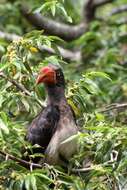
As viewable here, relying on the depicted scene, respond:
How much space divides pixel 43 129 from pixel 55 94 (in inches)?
18.5

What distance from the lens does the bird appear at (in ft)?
19.6

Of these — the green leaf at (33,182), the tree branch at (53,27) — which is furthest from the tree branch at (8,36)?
the green leaf at (33,182)

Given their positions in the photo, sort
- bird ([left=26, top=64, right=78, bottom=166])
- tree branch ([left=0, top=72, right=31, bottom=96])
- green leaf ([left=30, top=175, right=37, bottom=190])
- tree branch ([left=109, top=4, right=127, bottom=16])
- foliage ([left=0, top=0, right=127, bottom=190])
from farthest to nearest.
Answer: tree branch ([left=109, top=4, right=127, bottom=16]) → bird ([left=26, top=64, right=78, bottom=166]) → tree branch ([left=0, top=72, right=31, bottom=96]) → foliage ([left=0, top=0, right=127, bottom=190]) → green leaf ([left=30, top=175, right=37, bottom=190])

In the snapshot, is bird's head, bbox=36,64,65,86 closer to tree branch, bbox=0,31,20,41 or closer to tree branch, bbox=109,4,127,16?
tree branch, bbox=0,31,20,41

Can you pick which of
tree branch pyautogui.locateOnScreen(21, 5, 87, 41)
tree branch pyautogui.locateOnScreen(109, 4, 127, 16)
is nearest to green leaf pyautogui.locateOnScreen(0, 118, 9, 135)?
tree branch pyautogui.locateOnScreen(21, 5, 87, 41)

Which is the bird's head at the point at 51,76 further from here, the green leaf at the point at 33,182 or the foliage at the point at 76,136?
the green leaf at the point at 33,182

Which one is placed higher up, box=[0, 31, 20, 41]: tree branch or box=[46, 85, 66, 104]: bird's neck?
box=[0, 31, 20, 41]: tree branch

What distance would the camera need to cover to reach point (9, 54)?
5828mm

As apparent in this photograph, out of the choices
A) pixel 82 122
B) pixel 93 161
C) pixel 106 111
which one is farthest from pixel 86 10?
pixel 93 161

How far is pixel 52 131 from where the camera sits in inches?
239

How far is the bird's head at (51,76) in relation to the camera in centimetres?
600

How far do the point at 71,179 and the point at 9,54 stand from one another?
51.3 inches

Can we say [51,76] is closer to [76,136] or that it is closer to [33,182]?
[76,136]

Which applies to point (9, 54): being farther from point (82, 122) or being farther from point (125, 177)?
point (125, 177)
